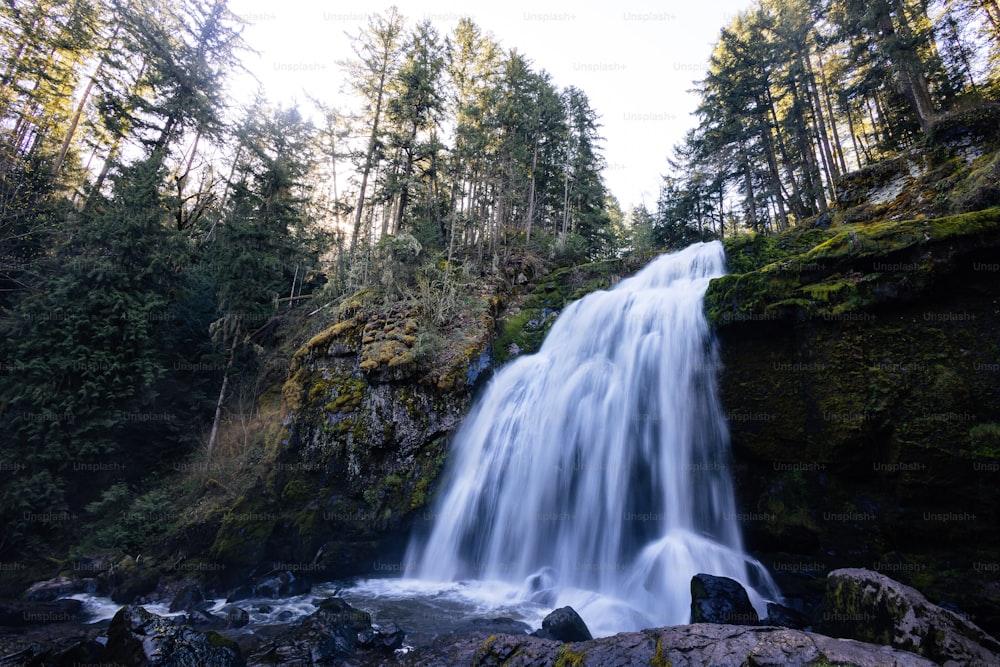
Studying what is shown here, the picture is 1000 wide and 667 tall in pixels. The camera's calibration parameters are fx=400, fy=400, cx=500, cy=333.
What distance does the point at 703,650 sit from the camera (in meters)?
2.98

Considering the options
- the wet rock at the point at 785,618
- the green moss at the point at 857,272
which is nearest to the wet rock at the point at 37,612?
the wet rock at the point at 785,618

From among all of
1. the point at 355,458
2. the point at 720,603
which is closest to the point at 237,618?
the point at 355,458

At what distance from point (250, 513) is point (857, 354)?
41.2 ft

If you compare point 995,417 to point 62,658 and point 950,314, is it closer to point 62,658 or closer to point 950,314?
point 950,314

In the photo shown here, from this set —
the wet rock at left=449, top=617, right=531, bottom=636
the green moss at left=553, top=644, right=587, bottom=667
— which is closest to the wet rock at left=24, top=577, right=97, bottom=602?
the wet rock at left=449, top=617, right=531, bottom=636

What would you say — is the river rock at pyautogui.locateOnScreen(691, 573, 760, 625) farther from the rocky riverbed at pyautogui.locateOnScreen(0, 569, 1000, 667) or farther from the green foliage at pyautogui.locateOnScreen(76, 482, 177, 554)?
the green foliage at pyautogui.locateOnScreen(76, 482, 177, 554)

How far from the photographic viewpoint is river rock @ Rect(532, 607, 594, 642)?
16.9 ft

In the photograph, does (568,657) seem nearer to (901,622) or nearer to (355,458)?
(901,622)

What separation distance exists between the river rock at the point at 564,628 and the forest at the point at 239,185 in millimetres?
8239

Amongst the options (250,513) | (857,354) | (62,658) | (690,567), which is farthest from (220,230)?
(857,354)

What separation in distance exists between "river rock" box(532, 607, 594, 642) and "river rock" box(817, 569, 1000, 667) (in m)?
2.77

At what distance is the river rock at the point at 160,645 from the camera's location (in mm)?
4625

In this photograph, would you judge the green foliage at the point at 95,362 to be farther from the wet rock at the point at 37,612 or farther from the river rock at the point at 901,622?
the river rock at the point at 901,622

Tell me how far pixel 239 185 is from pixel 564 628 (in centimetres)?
1566
